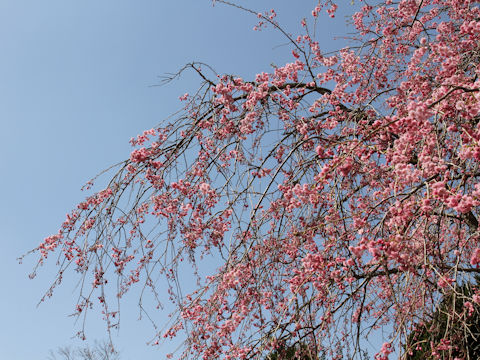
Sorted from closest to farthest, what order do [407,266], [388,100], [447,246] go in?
[407,266] → [447,246] → [388,100]

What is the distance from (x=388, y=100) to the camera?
536 centimetres

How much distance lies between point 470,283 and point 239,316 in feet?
6.17

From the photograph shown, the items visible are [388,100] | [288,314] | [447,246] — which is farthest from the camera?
[388,100]

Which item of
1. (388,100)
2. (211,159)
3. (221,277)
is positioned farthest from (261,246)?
(388,100)

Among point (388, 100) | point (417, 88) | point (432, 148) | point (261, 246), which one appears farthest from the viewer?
point (388, 100)

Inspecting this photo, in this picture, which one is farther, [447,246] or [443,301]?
[447,246]

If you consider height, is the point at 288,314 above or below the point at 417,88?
below

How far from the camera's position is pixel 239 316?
12.3 ft

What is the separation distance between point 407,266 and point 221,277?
1.77 meters

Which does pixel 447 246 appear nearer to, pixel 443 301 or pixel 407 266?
pixel 443 301

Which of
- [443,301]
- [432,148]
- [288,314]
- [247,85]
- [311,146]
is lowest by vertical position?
[443,301]

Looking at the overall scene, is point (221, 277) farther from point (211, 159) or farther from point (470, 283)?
point (470, 283)

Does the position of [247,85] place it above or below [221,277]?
above

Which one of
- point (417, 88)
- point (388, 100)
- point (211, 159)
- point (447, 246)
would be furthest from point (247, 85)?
point (447, 246)
